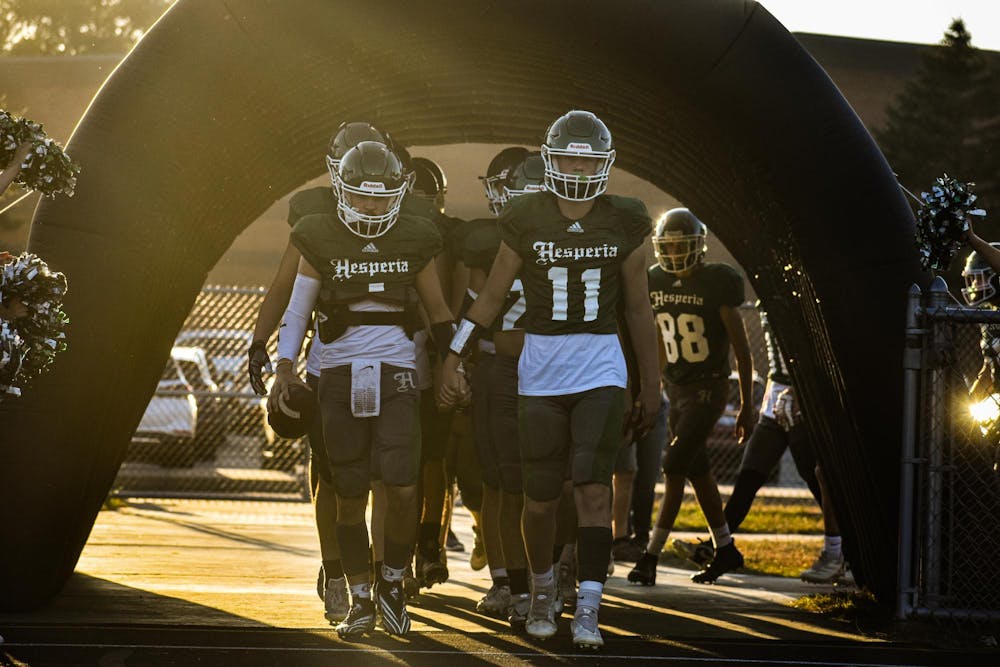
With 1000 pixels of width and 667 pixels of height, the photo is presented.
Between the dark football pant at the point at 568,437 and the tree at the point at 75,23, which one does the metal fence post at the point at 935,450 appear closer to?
the dark football pant at the point at 568,437

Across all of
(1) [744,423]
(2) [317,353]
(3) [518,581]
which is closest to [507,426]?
(3) [518,581]

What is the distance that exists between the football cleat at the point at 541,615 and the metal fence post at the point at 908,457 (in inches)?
61.1

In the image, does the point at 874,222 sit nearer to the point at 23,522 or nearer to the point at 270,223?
the point at 23,522

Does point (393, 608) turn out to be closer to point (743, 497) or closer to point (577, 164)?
point (577, 164)

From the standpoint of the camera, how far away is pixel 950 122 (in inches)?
1244

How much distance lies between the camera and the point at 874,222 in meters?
6.76

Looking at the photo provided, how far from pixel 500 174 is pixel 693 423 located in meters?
2.05

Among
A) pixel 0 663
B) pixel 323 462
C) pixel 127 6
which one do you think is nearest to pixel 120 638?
pixel 0 663

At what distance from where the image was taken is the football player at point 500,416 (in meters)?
6.49

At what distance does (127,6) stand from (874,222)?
41137mm

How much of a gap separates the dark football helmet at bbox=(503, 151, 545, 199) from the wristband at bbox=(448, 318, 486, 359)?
0.97 metres

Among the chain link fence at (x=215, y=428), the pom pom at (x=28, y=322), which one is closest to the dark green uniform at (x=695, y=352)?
the pom pom at (x=28, y=322)

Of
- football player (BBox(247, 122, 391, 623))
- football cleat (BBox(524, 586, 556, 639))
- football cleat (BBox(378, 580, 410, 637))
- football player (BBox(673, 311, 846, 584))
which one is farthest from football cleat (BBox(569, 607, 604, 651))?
football player (BBox(673, 311, 846, 584))

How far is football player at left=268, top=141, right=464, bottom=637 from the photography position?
6031mm
